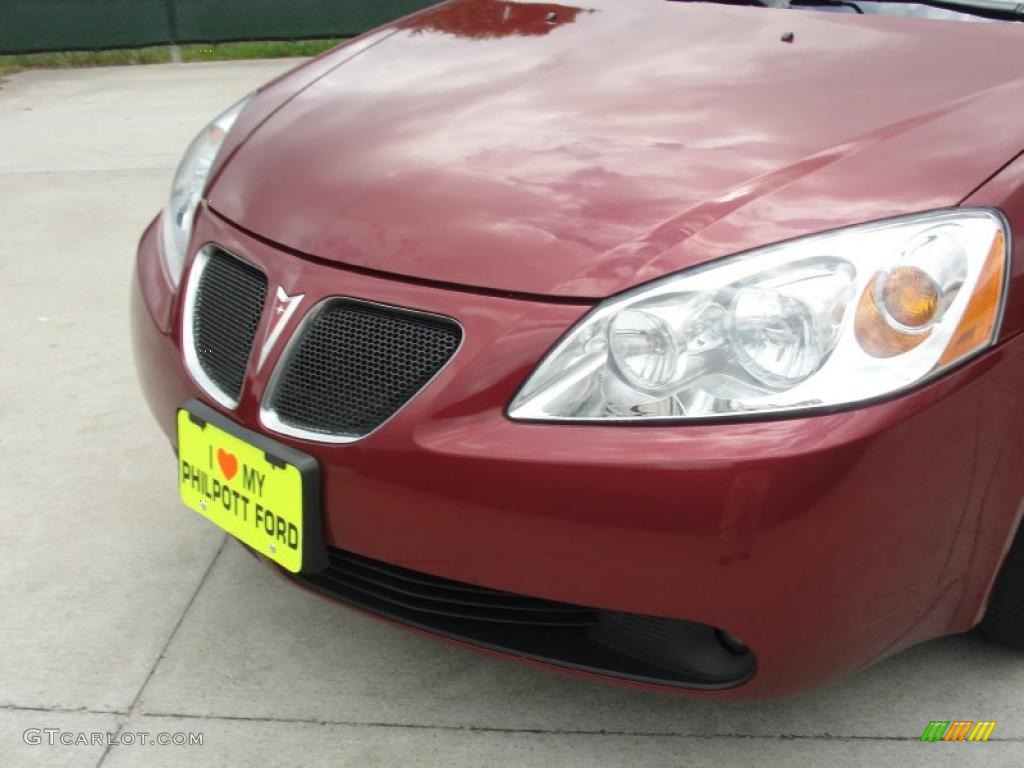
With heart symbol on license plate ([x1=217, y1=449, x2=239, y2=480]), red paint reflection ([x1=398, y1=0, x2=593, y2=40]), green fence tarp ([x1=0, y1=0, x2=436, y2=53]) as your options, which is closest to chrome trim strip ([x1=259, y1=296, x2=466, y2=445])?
heart symbol on license plate ([x1=217, y1=449, x2=239, y2=480])

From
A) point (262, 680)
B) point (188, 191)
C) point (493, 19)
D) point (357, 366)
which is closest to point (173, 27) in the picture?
point (493, 19)

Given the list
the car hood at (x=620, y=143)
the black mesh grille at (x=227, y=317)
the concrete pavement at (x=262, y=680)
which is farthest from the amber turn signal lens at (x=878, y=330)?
the black mesh grille at (x=227, y=317)

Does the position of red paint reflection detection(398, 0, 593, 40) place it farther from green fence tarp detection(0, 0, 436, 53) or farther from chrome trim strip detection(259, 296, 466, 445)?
green fence tarp detection(0, 0, 436, 53)

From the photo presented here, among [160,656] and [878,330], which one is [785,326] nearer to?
[878,330]

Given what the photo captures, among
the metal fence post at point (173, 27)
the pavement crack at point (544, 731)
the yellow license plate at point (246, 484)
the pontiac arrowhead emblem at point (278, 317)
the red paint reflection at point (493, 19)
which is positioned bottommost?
the metal fence post at point (173, 27)

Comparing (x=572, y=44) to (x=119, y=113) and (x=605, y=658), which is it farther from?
(x=119, y=113)

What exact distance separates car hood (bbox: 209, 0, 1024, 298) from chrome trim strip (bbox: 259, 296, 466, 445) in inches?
2.5

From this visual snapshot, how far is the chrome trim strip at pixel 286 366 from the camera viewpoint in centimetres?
175

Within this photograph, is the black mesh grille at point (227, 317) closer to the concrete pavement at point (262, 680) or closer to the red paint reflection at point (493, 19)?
the concrete pavement at point (262, 680)

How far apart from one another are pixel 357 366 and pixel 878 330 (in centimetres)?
76

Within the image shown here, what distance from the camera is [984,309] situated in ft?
5.43

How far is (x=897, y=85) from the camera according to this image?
1.99 meters

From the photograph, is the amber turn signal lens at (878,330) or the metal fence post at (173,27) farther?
the metal fence post at (173,27)

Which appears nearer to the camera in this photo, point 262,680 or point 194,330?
point 194,330
